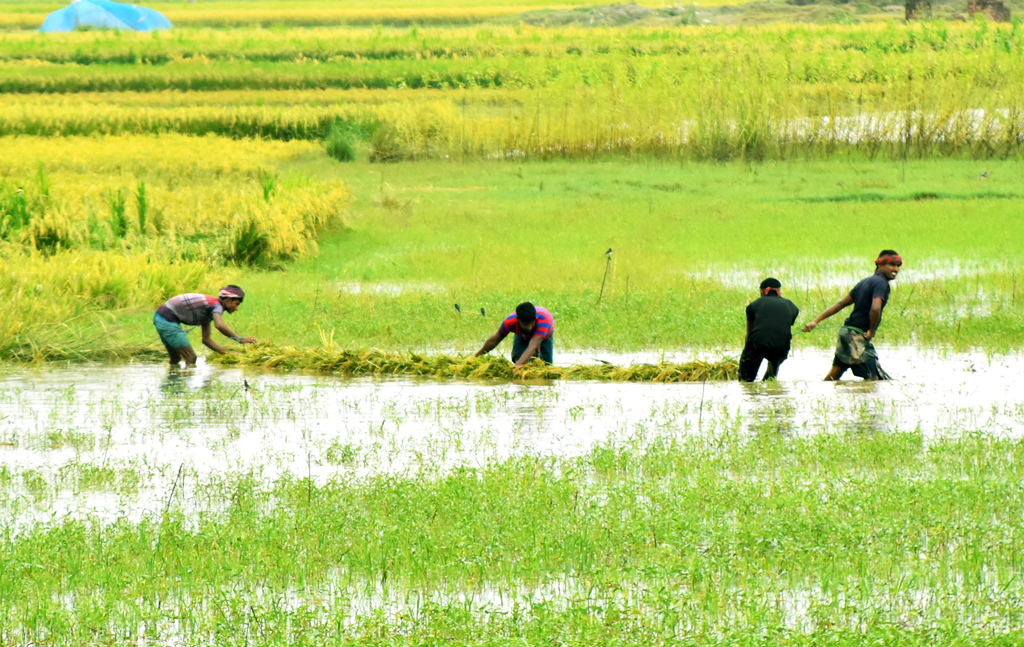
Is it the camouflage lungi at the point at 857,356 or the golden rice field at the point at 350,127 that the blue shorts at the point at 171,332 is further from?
the camouflage lungi at the point at 857,356

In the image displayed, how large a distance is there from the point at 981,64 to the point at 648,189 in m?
8.49

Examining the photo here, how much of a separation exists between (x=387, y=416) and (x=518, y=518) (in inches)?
137

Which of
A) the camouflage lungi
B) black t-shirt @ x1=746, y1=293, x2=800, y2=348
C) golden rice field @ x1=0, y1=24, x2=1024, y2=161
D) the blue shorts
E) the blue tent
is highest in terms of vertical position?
the blue tent

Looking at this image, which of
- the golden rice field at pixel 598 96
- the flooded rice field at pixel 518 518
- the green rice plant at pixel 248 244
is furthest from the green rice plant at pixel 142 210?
the golden rice field at pixel 598 96

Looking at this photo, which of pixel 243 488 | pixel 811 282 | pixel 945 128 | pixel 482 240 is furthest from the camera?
pixel 945 128

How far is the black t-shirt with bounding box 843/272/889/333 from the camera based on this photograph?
35.5ft

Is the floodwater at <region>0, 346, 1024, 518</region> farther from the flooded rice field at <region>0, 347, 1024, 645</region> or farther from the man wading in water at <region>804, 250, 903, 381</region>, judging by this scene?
the man wading in water at <region>804, 250, 903, 381</region>

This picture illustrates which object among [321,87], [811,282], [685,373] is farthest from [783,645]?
[321,87]

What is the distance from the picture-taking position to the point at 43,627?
565cm

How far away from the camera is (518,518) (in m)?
6.99

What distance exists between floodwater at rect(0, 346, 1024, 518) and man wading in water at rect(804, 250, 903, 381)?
19cm

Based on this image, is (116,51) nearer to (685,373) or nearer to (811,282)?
(811,282)

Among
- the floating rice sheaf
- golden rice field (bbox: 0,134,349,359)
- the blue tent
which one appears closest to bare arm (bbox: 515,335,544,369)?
the floating rice sheaf

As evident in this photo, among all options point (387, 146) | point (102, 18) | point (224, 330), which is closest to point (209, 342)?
point (224, 330)
